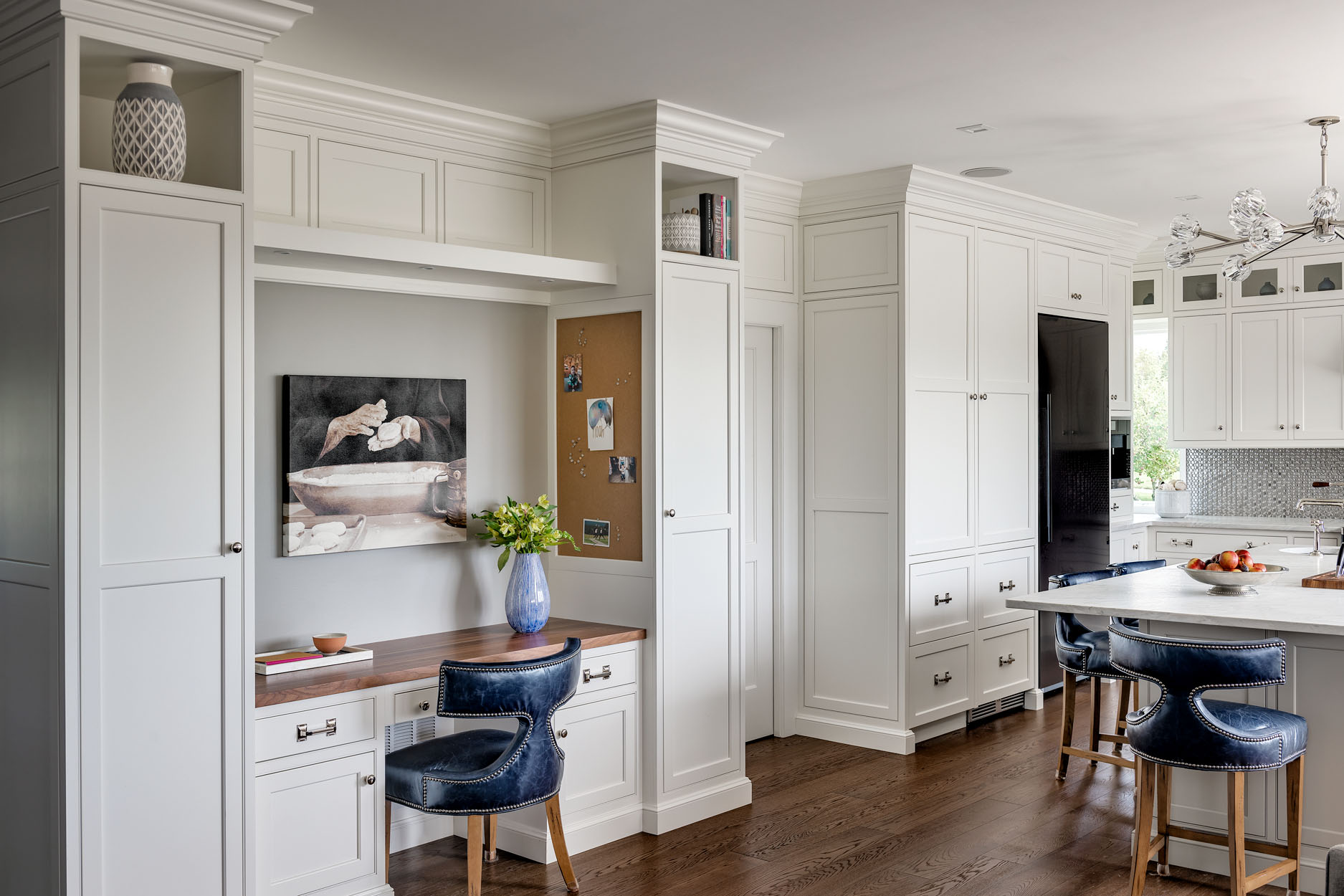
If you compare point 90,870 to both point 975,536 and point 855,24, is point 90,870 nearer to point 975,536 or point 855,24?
point 855,24

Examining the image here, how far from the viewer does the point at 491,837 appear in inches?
154

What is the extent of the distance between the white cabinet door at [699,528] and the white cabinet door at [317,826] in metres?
1.18

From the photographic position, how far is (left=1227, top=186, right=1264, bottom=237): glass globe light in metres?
3.71

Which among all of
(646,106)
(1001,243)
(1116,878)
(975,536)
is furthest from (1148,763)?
(1001,243)

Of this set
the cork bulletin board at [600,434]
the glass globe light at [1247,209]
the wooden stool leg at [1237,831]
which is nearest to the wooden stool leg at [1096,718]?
the wooden stool leg at [1237,831]

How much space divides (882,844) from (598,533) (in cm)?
156

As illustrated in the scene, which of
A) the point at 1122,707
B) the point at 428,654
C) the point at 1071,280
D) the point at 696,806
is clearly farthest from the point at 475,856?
the point at 1071,280

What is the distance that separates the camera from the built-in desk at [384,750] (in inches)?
126

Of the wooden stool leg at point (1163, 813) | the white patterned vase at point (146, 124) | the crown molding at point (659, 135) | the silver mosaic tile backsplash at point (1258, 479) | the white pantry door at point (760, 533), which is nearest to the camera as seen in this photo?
the white patterned vase at point (146, 124)

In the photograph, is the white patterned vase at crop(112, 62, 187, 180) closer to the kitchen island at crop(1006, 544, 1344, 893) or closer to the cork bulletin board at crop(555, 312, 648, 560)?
the cork bulletin board at crop(555, 312, 648, 560)

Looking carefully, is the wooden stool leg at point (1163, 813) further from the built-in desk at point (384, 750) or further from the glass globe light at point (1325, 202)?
the glass globe light at point (1325, 202)

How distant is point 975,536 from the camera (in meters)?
5.65

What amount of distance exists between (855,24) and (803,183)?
6.97ft

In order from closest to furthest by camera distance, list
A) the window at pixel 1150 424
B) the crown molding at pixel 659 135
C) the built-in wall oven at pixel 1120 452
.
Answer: the crown molding at pixel 659 135, the built-in wall oven at pixel 1120 452, the window at pixel 1150 424
